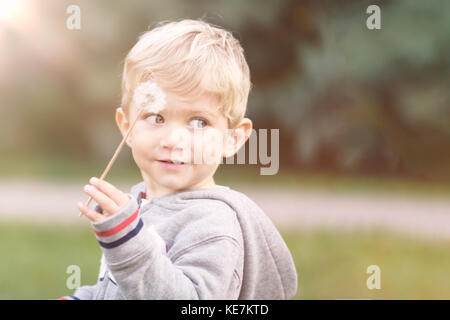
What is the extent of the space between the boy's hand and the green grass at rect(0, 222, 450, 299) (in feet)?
2.95

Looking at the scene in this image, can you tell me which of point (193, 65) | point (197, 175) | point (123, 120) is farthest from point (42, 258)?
point (193, 65)

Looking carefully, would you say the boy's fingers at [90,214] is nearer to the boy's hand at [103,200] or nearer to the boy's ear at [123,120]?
the boy's hand at [103,200]

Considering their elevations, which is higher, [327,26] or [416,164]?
[327,26]

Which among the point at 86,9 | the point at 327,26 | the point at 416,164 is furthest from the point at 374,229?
the point at 86,9

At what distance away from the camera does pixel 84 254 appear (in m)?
1.79

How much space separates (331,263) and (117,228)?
1027 millimetres

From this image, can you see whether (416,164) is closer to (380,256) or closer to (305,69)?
(380,256)

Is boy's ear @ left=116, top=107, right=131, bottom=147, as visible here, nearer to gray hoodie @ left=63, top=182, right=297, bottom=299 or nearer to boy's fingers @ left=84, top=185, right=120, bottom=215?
gray hoodie @ left=63, top=182, right=297, bottom=299

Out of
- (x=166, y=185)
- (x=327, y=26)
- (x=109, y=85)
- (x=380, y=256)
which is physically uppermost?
(x=327, y=26)

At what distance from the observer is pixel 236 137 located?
3.78 ft

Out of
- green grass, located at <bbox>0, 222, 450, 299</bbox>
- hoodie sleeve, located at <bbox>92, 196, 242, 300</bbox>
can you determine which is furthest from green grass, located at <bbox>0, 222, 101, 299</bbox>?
hoodie sleeve, located at <bbox>92, 196, 242, 300</bbox>

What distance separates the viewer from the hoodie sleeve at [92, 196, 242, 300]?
2.77ft
